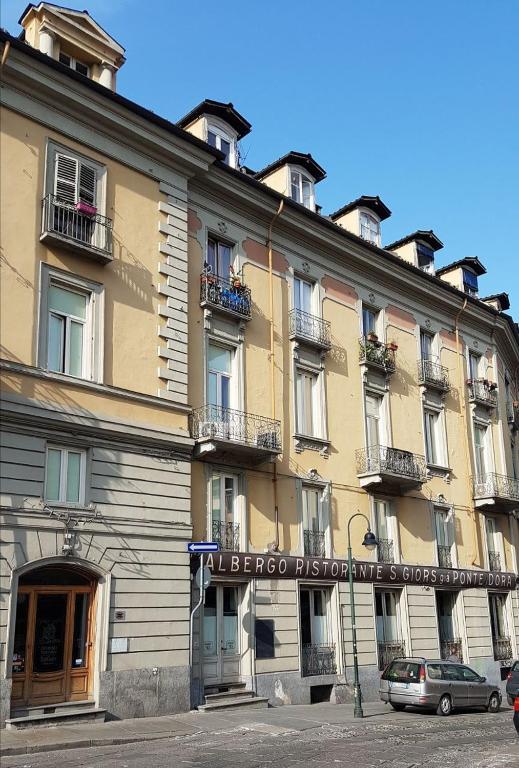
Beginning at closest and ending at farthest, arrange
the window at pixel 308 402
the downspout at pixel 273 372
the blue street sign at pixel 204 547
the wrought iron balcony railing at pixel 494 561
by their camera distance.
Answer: the blue street sign at pixel 204 547 → the downspout at pixel 273 372 → the window at pixel 308 402 → the wrought iron balcony railing at pixel 494 561

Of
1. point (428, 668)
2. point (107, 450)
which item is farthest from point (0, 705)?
point (428, 668)

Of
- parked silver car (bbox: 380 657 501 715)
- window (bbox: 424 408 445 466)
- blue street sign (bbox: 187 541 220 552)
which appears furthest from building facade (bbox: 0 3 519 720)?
parked silver car (bbox: 380 657 501 715)

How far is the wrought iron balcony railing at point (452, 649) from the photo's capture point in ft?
91.9

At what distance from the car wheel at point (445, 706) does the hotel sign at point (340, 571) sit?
4587mm

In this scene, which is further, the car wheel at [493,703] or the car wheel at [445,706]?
the car wheel at [493,703]

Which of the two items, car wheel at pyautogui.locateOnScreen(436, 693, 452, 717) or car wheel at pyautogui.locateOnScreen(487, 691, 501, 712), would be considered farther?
car wheel at pyautogui.locateOnScreen(487, 691, 501, 712)

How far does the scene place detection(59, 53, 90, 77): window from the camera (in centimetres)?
2072

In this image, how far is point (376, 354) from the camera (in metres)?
28.3

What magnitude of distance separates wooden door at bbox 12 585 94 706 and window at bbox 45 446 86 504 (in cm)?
198

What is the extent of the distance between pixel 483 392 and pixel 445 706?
16.2 m

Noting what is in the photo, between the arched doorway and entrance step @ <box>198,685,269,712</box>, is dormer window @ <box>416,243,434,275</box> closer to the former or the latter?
entrance step @ <box>198,685,269,712</box>

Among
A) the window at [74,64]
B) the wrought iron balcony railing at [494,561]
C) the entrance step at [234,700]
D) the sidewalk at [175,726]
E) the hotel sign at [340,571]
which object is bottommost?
the sidewalk at [175,726]

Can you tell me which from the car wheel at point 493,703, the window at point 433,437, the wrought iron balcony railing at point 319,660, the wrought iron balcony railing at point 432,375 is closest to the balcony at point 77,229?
the wrought iron balcony railing at point 319,660

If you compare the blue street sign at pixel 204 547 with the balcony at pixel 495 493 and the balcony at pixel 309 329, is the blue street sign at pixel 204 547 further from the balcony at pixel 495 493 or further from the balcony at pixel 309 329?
the balcony at pixel 495 493
